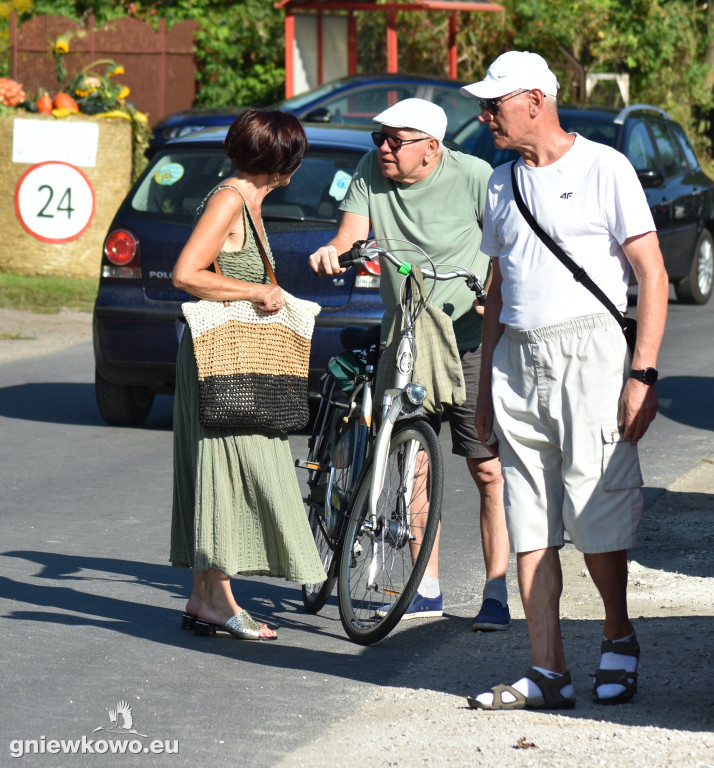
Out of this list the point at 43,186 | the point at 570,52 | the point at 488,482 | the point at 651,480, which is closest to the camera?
the point at 488,482

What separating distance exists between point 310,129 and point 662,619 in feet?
15.6

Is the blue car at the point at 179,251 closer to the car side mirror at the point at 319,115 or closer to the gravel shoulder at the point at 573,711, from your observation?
the gravel shoulder at the point at 573,711

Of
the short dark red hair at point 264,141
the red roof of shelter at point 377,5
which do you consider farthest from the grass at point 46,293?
the red roof of shelter at point 377,5

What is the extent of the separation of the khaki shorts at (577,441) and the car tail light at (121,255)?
15.5ft

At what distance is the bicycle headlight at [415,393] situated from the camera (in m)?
4.97

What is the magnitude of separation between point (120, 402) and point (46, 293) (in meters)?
5.67

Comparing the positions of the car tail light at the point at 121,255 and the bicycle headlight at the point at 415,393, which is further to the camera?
the car tail light at the point at 121,255

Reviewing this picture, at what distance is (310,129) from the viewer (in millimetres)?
9094

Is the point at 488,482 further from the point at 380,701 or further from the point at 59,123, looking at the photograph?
the point at 59,123

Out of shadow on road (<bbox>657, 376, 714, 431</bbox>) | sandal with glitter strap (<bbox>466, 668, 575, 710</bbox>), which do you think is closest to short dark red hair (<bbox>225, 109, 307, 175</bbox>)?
sandal with glitter strap (<bbox>466, 668, 575, 710</bbox>)

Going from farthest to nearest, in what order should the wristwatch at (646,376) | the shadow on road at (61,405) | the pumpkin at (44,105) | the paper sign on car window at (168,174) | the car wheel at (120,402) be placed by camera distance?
1. the pumpkin at (44,105)
2. the shadow on road at (61,405)
3. the car wheel at (120,402)
4. the paper sign on car window at (168,174)
5. the wristwatch at (646,376)

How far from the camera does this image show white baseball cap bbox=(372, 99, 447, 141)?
16.9ft

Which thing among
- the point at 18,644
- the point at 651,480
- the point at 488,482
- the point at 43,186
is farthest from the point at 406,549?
the point at 43,186

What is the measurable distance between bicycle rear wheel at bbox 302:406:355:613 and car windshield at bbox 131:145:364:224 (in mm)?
3119
